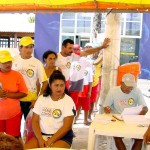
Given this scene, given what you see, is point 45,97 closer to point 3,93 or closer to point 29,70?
point 3,93

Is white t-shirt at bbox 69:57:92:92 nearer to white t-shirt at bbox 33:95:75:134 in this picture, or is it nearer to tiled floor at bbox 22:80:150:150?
tiled floor at bbox 22:80:150:150

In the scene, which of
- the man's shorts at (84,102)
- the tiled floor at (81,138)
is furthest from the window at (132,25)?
the man's shorts at (84,102)

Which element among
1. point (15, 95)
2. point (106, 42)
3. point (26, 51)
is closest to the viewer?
point (15, 95)

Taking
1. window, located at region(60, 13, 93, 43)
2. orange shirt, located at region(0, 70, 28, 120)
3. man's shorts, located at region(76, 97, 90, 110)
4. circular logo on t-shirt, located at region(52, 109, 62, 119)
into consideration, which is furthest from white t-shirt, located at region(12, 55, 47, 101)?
window, located at region(60, 13, 93, 43)

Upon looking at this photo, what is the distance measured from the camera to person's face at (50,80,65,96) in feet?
10.5

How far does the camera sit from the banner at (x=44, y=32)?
45.3ft

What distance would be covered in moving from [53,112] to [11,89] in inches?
26.5

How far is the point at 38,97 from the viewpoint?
3.42m

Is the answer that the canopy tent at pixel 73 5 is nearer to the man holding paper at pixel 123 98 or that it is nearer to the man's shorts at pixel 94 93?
the man holding paper at pixel 123 98

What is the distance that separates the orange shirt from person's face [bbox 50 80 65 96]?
532 mm

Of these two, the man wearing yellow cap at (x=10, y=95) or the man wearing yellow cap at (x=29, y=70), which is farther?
the man wearing yellow cap at (x=29, y=70)

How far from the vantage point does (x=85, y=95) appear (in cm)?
571

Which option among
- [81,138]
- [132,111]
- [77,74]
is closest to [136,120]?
[132,111]

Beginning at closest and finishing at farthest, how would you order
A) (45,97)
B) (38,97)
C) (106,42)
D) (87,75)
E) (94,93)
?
(45,97) → (38,97) → (106,42) → (87,75) → (94,93)
